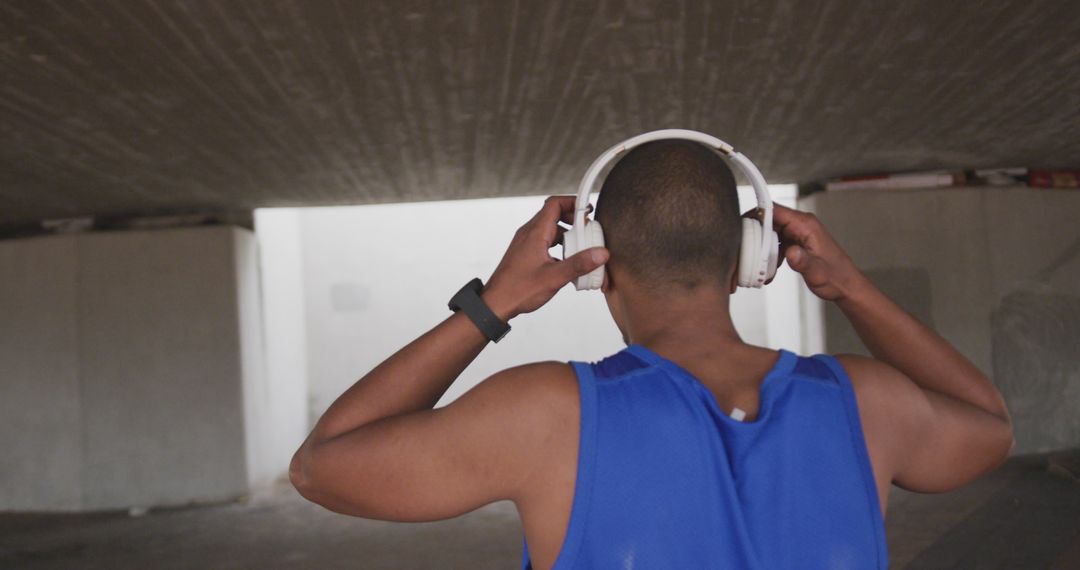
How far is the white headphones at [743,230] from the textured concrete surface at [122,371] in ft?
27.4

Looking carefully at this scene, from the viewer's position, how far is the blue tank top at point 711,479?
117 cm

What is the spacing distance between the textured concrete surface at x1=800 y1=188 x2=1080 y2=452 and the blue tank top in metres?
8.17

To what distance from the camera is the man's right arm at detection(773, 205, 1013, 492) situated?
1.34 meters

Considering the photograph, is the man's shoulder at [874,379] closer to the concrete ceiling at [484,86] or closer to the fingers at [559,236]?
the fingers at [559,236]

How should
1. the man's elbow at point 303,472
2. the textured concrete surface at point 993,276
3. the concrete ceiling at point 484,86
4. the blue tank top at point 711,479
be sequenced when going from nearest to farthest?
the blue tank top at point 711,479 → the man's elbow at point 303,472 → the concrete ceiling at point 484,86 → the textured concrete surface at point 993,276

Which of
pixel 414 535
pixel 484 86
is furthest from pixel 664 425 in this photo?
pixel 414 535

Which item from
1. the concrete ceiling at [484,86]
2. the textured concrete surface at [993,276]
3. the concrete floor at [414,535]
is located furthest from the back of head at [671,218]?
the textured concrete surface at [993,276]

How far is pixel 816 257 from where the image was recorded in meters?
1.45

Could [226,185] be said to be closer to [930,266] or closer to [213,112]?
[213,112]

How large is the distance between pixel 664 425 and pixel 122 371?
9.01m

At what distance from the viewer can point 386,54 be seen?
455 cm

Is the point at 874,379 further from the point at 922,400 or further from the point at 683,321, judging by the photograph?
the point at 683,321

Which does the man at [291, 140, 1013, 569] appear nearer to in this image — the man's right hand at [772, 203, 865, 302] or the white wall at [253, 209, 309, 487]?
the man's right hand at [772, 203, 865, 302]

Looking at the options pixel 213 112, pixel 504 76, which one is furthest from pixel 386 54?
pixel 213 112
